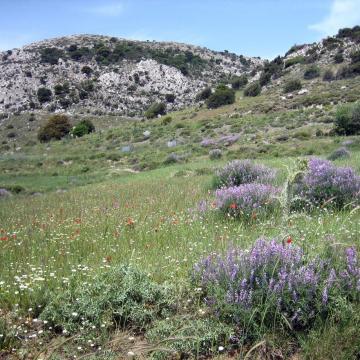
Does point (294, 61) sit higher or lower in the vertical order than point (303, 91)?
higher

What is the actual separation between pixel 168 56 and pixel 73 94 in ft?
117

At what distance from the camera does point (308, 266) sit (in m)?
4.38

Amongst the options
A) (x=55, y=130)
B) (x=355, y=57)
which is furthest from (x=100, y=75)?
(x=355, y=57)

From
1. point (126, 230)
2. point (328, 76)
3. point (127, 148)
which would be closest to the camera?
point (126, 230)

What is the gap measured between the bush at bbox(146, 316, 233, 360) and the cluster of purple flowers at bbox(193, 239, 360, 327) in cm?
19

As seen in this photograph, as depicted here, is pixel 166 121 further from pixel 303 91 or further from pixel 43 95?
pixel 43 95

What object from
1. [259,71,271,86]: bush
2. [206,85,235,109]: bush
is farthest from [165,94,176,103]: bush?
[206,85,235,109]: bush

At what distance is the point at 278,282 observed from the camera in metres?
4.12

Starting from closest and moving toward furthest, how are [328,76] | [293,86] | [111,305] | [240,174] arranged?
1. [111,305]
2. [240,174]
3. [293,86]
4. [328,76]

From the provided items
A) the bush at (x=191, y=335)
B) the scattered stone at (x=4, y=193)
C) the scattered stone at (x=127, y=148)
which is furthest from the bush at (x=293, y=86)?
the bush at (x=191, y=335)

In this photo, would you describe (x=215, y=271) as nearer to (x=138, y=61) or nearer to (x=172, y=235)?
(x=172, y=235)

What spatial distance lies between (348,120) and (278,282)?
33.0m

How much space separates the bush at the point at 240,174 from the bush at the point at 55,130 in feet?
184

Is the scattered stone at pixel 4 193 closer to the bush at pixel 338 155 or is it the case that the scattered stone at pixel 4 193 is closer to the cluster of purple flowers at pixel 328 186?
the bush at pixel 338 155
